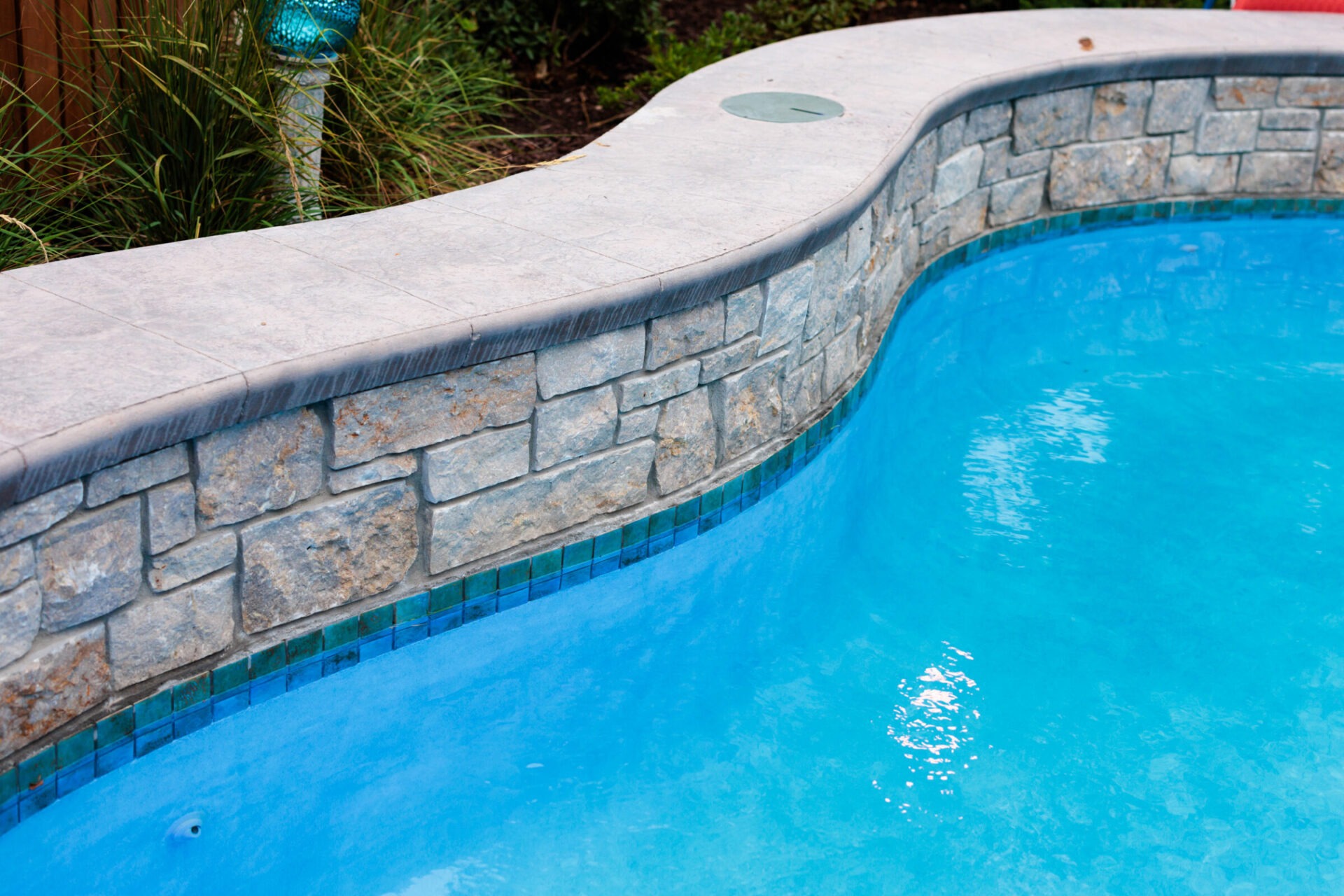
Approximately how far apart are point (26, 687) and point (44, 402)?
0.54m

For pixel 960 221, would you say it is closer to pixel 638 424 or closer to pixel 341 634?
pixel 638 424

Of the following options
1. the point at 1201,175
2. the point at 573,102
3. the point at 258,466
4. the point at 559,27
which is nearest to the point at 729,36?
the point at 559,27

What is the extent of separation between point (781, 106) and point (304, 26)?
196 cm

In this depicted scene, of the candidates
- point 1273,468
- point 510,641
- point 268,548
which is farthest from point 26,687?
point 1273,468

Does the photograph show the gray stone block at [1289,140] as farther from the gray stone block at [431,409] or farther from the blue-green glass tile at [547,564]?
the gray stone block at [431,409]

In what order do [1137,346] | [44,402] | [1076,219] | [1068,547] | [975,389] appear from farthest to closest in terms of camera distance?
[1076,219], [1137,346], [975,389], [1068,547], [44,402]

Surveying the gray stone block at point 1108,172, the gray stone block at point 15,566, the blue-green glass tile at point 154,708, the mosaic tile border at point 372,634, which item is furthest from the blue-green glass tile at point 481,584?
the gray stone block at point 1108,172

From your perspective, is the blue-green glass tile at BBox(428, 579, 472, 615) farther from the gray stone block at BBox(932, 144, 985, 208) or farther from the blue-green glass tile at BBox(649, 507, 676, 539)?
the gray stone block at BBox(932, 144, 985, 208)

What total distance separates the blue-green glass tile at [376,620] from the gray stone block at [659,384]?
78 centimetres

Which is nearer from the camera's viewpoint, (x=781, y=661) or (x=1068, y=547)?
(x=781, y=661)

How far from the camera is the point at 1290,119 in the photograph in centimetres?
649

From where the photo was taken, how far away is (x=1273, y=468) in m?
4.50

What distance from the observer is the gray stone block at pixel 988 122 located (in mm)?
5570

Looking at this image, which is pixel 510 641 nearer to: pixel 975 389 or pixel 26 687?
pixel 26 687
